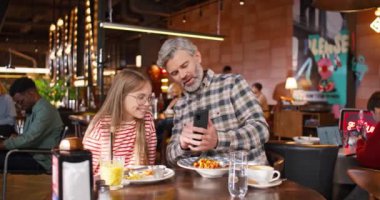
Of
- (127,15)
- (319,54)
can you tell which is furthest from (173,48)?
(127,15)

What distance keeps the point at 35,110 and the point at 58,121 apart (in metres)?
0.27

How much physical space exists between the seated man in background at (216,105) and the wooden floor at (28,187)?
7.57 feet

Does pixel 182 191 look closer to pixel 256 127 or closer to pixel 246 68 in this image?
pixel 256 127

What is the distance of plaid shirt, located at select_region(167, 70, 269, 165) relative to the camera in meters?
2.16

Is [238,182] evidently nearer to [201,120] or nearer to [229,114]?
[201,120]

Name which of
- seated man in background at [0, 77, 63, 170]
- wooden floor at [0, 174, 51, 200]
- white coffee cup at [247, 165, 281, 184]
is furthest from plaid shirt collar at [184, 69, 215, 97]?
wooden floor at [0, 174, 51, 200]

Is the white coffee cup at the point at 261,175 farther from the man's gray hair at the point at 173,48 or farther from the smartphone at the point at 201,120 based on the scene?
the man's gray hair at the point at 173,48

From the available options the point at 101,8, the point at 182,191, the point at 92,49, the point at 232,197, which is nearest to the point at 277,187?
the point at 232,197

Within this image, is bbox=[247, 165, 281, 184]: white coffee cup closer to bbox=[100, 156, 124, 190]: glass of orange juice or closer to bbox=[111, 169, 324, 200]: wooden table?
bbox=[111, 169, 324, 200]: wooden table

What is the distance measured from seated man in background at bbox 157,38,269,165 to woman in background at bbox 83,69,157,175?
0.56 ft

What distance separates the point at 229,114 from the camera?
2387 millimetres

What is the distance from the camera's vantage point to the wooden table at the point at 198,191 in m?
1.47

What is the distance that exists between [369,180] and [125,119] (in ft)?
4.19

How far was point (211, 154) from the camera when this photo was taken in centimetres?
222
